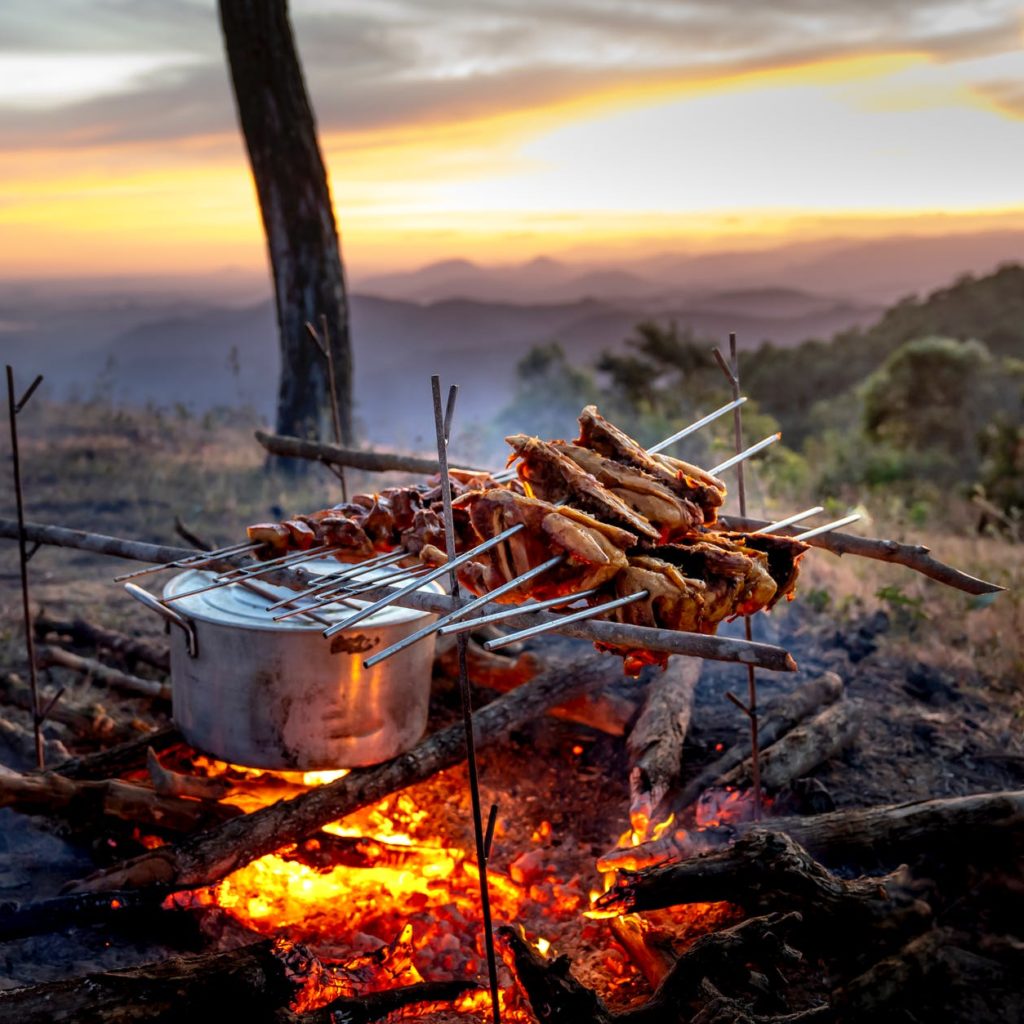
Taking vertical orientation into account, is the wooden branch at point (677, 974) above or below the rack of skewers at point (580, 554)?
below

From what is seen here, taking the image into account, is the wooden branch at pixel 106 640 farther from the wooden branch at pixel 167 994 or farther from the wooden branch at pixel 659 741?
the wooden branch at pixel 167 994

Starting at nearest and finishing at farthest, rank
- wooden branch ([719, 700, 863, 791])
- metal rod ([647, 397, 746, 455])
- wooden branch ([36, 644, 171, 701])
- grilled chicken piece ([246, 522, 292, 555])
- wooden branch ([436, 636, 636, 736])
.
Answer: metal rod ([647, 397, 746, 455]), grilled chicken piece ([246, 522, 292, 555]), wooden branch ([719, 700, 863, 791]), wooden branch ([436, 636, 636, 736]), wooden branch ([36, 644, 171, 701])

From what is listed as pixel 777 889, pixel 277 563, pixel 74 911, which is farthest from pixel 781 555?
pixel 74 911

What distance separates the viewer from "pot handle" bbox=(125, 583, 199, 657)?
15.0ft

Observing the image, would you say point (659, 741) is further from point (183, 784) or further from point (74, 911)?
point (74, 911)

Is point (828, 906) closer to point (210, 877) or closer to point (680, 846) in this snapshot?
point (680, 846)

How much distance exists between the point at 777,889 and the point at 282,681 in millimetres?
2236

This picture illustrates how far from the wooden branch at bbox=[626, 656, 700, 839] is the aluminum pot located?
116 cm

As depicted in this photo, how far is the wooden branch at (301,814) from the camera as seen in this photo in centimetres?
429

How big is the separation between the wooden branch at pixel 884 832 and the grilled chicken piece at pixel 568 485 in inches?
57.2

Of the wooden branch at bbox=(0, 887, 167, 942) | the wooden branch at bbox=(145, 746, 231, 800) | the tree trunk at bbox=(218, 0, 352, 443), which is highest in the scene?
the tree trunk at bbox=(218, 0, 352, 443)

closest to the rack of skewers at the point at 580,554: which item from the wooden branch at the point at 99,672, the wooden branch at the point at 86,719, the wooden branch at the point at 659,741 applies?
the wooden branch at the point at 659,741

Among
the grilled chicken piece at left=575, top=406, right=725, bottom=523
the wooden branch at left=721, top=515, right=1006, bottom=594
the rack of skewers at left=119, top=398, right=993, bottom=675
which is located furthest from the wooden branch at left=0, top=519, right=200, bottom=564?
the wooden branch at left=721, top=515, right=1006, bottom=594

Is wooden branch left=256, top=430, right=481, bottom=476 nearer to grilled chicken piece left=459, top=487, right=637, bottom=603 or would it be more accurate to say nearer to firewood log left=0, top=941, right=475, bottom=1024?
grilled chicken piece left=459, top=487, right=637, bottom=603
